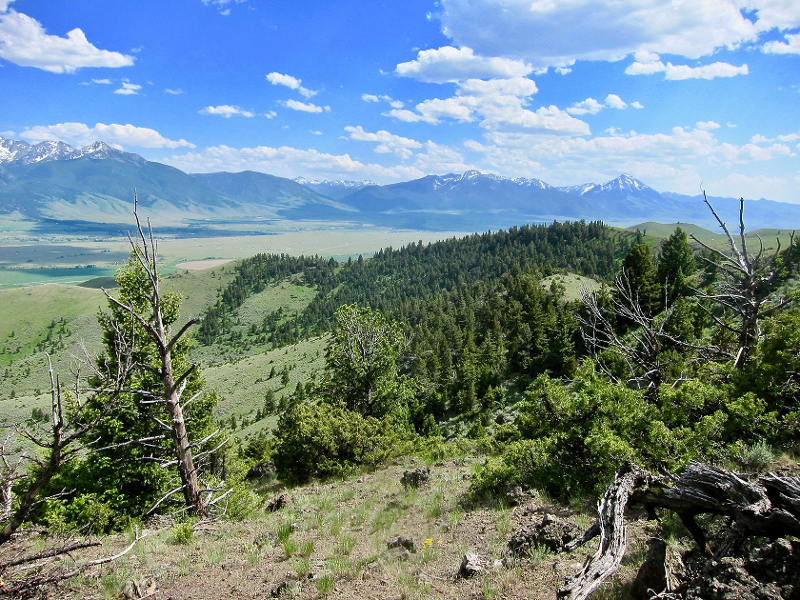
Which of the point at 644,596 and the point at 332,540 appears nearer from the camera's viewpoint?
the point at 644,596

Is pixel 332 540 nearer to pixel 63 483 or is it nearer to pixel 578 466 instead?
pixel 578 466

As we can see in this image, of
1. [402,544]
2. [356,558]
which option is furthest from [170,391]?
[402,544]

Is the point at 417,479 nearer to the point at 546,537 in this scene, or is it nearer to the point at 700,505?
the point at 546,537

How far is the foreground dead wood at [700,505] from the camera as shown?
3.52 metres

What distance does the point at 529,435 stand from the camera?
1255 cm

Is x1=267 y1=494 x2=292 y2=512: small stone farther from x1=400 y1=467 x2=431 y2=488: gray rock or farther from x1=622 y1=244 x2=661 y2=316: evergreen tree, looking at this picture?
x1=622 y1=244 x2=661 y2=316: evergreen tree

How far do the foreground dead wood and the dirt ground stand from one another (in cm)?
Result: 108

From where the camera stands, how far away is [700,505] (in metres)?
4.15

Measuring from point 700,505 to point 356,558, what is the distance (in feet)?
17.4

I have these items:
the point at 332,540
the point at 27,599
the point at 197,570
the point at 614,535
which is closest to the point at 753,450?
the point at 614,535

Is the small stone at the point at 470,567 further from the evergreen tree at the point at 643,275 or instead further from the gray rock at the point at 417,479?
the evergreen tree at the point at 643,275

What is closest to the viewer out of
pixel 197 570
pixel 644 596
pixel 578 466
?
pixel 644 596

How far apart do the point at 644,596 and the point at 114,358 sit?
14.6 meters

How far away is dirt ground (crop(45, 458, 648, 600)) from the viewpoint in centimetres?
555
